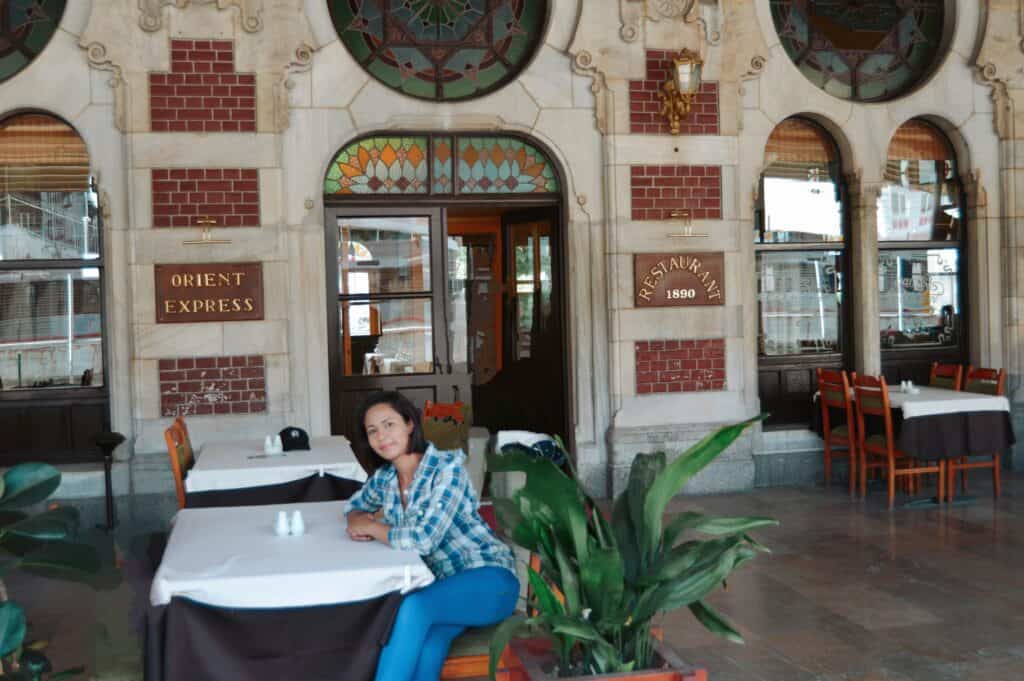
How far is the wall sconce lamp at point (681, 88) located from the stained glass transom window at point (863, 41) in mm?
1147

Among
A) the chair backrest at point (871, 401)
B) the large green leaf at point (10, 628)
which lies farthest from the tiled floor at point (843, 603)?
the large green leaf at point (10, 628)

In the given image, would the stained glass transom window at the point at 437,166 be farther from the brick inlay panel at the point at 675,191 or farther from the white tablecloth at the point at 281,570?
the white tablecloth at the point at 281,570

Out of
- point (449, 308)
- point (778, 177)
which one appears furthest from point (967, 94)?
point (449, 308)

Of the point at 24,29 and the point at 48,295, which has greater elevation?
the point at 24,29

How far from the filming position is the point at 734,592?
5766mm

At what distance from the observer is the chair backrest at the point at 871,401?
7.87 m

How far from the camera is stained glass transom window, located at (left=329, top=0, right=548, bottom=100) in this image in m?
8.20

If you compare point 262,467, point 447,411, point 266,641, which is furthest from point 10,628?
point 447,411

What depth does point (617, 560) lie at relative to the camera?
2648 millimetres

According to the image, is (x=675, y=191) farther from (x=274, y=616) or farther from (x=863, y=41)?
(x=274, y=616)

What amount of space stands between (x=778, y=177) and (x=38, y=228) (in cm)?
543

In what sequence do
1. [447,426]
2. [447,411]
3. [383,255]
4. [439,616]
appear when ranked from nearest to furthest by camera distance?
[439,616] → [447,426] → [447,411] → [383,255]

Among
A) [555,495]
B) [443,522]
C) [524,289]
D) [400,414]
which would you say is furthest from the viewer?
[524,289]

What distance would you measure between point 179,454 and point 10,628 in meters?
3.55
